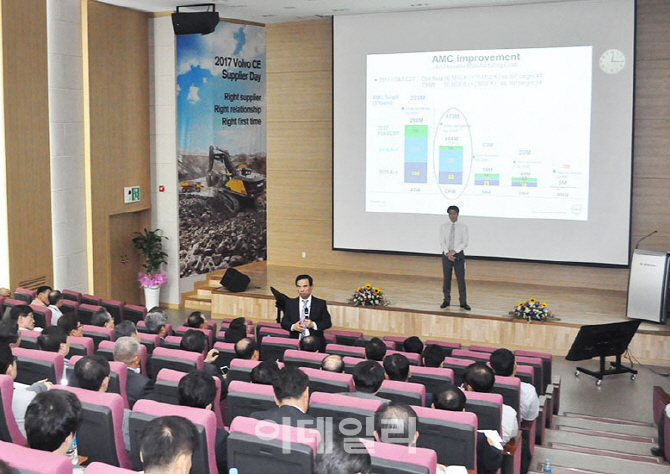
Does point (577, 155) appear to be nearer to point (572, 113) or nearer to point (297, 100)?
point (572, 113)

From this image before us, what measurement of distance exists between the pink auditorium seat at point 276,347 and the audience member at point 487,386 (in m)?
2.06

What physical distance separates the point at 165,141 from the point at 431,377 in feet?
27.6

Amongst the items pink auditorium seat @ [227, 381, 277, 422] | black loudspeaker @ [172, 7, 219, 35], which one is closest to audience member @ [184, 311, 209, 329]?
pink auditorium seat @ [227, 381, 277, 422]

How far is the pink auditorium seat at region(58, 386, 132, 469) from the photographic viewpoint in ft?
11.9

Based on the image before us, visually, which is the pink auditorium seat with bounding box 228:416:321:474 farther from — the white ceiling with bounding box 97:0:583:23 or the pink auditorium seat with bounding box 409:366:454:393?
the white ceiling with bounding box 97:0:583:23

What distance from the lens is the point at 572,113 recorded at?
36.4ft

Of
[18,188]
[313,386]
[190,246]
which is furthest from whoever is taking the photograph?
[190,246]

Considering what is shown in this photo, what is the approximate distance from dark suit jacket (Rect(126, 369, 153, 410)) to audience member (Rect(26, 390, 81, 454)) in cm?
159

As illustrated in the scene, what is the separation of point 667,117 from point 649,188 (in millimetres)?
1053

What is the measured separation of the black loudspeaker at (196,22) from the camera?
428 inches

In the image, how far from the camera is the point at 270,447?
3.13 m

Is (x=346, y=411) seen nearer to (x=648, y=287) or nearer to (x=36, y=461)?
(x=36, y=461)

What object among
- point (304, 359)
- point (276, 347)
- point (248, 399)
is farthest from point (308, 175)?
point (248, 399)

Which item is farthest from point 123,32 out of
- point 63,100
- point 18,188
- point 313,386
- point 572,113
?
point 313,386
